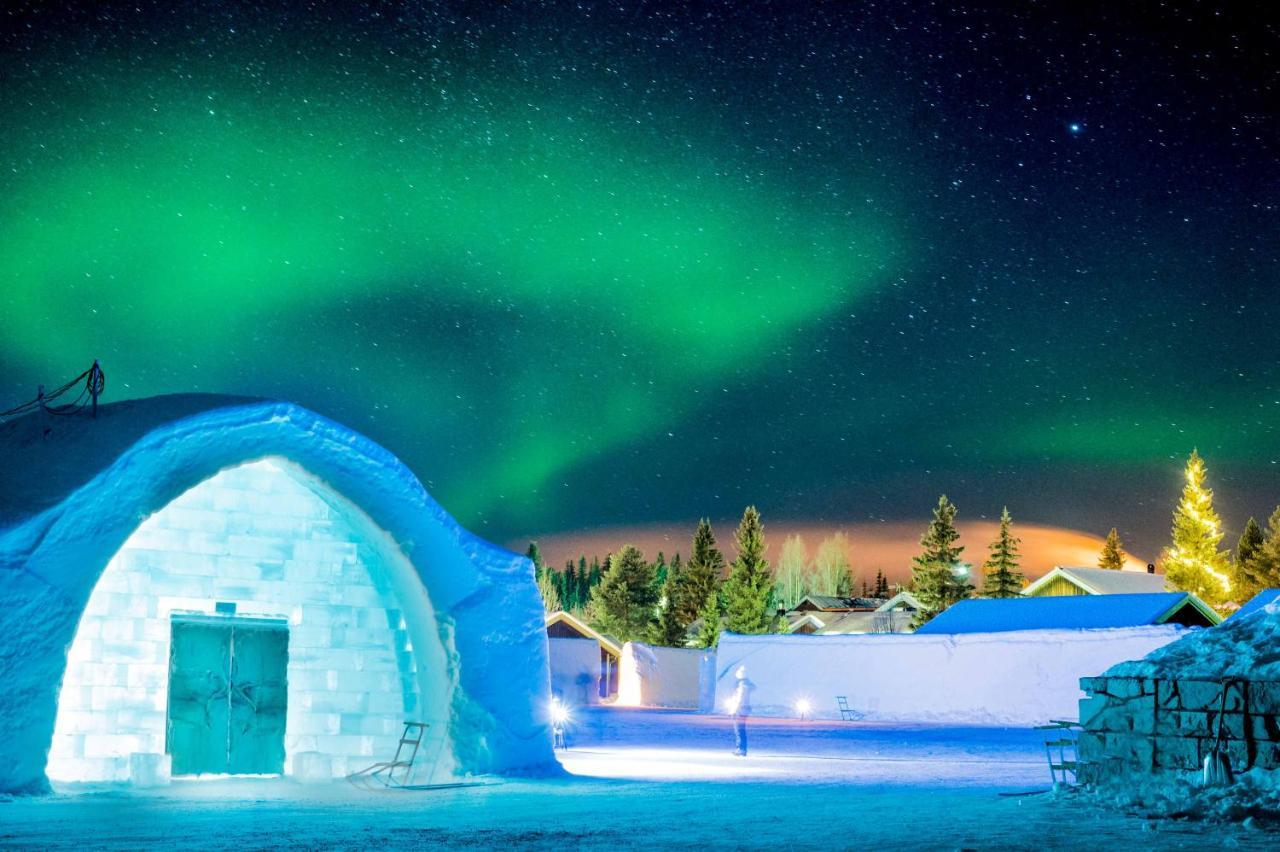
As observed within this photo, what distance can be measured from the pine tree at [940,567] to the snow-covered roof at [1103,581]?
350 inches

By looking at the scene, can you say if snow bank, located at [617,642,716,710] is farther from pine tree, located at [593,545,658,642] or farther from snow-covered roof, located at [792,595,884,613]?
snow-covered roof, located at [792,595,884,613]

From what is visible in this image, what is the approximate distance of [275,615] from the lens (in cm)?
1345

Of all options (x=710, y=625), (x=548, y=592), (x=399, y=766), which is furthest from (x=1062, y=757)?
(x=548, y=592)

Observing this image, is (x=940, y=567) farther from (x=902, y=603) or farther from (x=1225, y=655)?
(x=1225, y=655)

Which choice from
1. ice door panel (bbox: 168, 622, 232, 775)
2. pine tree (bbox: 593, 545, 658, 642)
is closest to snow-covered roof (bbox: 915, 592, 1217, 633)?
ice door panel (bbox: 168, 622, 232, 775)

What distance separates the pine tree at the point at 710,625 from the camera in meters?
66.9

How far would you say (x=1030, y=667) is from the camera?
98.5 ft

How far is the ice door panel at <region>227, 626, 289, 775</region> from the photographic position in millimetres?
13234

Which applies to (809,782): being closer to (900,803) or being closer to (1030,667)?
(900,803)

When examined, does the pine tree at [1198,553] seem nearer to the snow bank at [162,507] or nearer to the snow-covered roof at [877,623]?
the snow-covered roof at [877,623]

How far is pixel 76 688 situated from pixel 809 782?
26.9 ft

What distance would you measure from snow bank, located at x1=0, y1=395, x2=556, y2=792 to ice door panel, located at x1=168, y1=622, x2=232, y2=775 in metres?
1.83

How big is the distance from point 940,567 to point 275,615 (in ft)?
170

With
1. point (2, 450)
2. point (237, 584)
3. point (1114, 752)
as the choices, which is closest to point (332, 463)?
point (237, 584)
